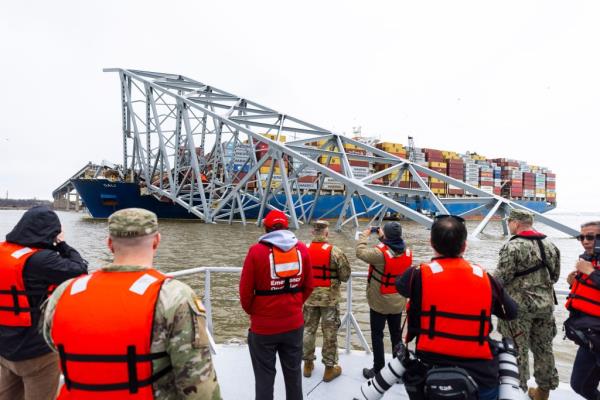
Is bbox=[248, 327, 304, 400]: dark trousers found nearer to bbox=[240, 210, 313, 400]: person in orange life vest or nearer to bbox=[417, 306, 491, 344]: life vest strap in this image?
bbox=[240, 210, 313, 400]: person in orange life vest

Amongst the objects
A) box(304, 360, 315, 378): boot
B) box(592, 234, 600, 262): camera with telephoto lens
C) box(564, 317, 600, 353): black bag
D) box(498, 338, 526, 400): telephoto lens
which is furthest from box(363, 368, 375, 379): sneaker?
box(592, 234, 600, 262): camera with telephoto lens

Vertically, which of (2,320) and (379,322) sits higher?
(2,320)

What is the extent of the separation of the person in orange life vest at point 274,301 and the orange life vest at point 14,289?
3.97ft

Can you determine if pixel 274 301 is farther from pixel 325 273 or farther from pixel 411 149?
pixel 411 149

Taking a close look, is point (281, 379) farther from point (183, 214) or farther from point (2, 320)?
point (183, 214)

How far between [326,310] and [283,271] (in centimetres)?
111

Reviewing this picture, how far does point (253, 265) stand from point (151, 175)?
2732 centimetres

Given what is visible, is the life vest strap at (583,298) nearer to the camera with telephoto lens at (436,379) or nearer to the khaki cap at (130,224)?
the camera with telephoto lens at (436,379)

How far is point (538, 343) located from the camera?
288cm

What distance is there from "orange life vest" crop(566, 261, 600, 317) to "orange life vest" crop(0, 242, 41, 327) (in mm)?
3392

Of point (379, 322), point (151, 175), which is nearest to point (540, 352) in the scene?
point (379, 322)

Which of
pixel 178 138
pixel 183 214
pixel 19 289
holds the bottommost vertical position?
pixel 183 214

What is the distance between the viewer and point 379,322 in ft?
10.9

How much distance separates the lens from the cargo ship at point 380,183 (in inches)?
1201
